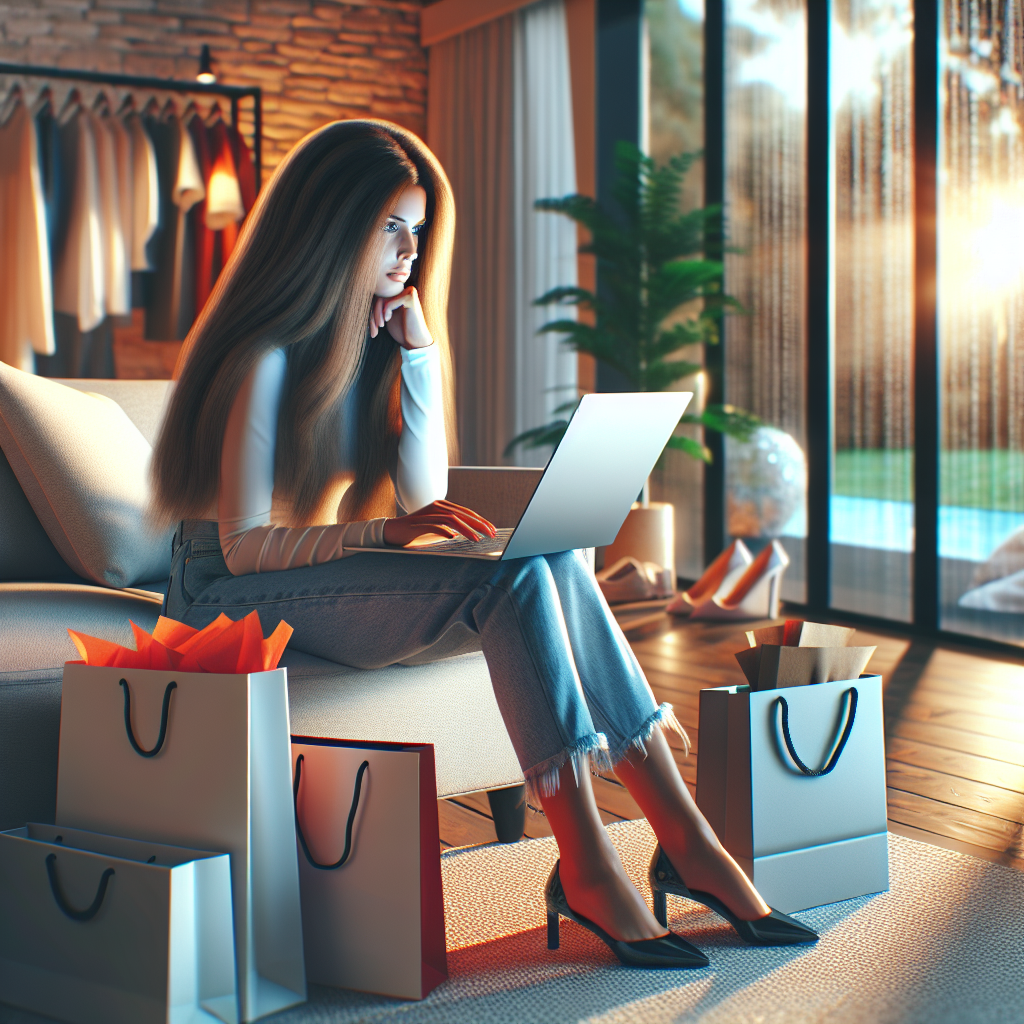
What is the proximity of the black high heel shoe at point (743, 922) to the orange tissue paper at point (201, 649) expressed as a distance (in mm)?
514

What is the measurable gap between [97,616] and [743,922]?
97 cm

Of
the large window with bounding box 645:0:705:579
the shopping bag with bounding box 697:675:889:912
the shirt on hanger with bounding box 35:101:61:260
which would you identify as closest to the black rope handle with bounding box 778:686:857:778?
the shopping bag with bounding box 697:675:889:912

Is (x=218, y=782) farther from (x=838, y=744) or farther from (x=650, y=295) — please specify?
(x=650, y=295)

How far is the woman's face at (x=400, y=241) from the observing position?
156 centimetres

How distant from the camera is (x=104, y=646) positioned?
3.87 feet

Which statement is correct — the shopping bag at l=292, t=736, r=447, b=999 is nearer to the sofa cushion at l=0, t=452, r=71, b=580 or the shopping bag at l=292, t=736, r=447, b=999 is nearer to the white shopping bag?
the white shopping bag

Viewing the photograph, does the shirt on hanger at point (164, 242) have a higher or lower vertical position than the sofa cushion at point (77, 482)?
higher

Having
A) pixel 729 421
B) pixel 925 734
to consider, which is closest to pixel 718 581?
pixel 729 421

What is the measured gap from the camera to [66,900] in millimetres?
1087

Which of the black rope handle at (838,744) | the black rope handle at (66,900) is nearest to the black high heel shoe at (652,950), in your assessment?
the black rope handle at (838,744)

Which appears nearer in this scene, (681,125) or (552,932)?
(552,932)

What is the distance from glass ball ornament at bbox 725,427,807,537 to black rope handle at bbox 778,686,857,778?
8.53 ft

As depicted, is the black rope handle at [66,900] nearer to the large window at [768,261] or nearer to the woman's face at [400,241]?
the woman's face at [400,241]

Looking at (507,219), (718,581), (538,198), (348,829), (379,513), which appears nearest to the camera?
(348,829)
